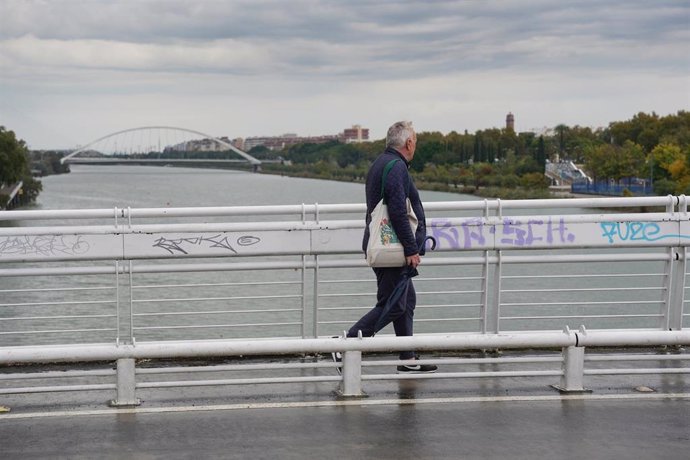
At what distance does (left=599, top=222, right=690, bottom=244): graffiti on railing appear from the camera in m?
8.42

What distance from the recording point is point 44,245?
7.88 m

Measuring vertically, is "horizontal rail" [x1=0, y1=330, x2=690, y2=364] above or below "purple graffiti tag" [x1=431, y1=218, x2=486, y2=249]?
below

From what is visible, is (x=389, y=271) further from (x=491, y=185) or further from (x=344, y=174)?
(x=344, y=174)

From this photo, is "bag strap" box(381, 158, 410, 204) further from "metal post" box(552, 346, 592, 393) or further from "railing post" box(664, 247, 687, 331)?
"railing post" box(664, 247, 687, 331)

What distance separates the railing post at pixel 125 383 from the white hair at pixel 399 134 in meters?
2.49

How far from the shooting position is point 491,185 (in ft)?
465

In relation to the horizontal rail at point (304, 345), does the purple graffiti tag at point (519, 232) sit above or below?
above

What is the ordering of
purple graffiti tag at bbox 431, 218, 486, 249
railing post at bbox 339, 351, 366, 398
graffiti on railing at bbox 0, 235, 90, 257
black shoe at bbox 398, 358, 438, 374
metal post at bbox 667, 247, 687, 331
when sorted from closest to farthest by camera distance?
1. railing post at bbox 339, 351, 366, 398
2. black shoe at bbox 398, 358, 438, 374
3. graffiti on railing at bbox 0, 235, 90, 257
4. purple graffiti tag at bbox 431, 218, 486, 249
5. metal post at bbox 667, 247, 687, 331

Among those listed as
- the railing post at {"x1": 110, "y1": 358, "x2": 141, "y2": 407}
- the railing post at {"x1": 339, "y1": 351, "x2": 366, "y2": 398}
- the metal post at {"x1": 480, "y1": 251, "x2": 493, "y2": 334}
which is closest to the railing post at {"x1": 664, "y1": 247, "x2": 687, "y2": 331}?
the metal post at {"x1": 480, "y1": 251, "x2": 493, "y2": 334}

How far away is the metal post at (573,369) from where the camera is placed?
6.99 m

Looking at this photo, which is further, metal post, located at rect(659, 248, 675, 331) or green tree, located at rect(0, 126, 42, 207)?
green tree, located at rect(0, 126, 42, 207)

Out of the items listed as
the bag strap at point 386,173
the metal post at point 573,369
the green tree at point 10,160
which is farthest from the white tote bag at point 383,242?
the green tree at point 10,160

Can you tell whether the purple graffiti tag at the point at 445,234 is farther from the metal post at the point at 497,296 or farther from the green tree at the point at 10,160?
the green tree at the point at 10,160

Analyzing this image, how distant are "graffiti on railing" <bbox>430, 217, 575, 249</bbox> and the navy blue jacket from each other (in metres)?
0.94
